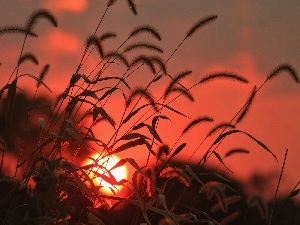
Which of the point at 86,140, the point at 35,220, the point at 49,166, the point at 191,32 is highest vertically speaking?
the point at 191,32

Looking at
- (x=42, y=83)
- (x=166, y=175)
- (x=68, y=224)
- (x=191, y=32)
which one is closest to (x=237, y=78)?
(x=191, y=32)

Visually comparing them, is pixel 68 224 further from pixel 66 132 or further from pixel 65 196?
pixel 66 132

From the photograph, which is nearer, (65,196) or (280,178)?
(65,196)

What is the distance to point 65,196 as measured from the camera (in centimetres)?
475

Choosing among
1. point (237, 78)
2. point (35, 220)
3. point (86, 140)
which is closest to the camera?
point (35, 220)

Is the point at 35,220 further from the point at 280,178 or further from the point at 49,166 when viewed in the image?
the point at 280,178

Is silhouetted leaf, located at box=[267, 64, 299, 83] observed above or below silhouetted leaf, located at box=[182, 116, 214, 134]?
above

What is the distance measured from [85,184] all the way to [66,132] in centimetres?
59

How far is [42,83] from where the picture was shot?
16.5 feet

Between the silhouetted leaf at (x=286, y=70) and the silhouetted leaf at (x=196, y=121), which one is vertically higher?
the silhouetted leaf at (x=286, y=70)

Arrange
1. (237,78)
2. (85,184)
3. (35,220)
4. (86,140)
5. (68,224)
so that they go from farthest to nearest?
(237,78) → (86,140) → (85,184) → (68,224) → (35,220)

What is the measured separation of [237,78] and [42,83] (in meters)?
1.34

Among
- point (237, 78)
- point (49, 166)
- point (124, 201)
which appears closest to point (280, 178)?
point (237, 78)

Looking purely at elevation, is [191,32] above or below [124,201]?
above
